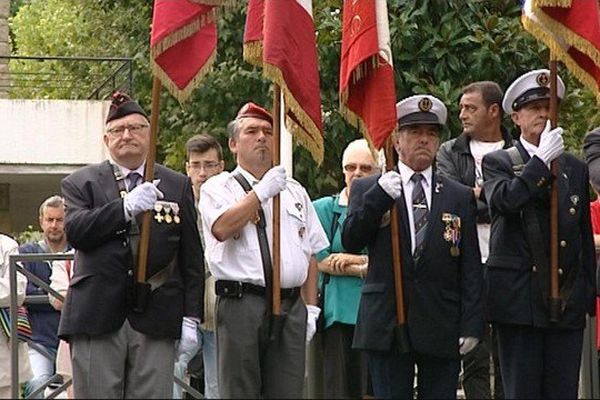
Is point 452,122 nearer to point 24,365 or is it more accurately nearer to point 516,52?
point 516,52

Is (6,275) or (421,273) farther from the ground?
(6,275)

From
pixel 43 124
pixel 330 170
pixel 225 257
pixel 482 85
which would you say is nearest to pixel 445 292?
pixel 225 257

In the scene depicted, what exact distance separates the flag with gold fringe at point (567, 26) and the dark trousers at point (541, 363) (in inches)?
63.0

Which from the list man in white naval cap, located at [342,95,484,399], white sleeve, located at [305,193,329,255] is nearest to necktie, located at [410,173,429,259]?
man in white naval cap, located at [342,95,484,399]

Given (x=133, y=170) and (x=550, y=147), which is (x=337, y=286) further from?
(x=550, y=147)

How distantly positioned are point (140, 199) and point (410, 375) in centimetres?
176

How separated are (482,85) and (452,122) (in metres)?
3.69

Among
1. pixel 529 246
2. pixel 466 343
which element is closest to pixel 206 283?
pixel 466 343

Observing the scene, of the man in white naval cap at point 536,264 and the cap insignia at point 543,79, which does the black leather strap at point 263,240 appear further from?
the cap insignia at point 543,79

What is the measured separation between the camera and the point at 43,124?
79.9ft

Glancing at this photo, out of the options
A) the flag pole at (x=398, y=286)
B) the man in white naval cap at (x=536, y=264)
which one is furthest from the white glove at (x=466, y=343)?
the flag pole at (x=398, y=286)

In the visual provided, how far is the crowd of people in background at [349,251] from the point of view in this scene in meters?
8.50

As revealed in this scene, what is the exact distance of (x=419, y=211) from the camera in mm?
8922

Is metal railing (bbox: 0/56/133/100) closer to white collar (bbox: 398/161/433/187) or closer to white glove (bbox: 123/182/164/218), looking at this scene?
white collar (bbox: 398/161/433/187)
